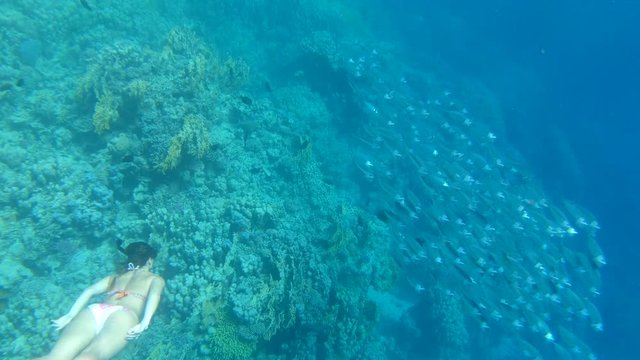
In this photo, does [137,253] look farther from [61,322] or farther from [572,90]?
[572,90]

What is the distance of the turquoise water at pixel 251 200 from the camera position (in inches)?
292

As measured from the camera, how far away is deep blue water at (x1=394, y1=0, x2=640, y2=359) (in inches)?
1151

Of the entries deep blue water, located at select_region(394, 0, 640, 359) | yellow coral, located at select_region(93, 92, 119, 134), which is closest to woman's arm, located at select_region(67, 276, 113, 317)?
yellow coral, located at select_region(93, 92, 119, 134)

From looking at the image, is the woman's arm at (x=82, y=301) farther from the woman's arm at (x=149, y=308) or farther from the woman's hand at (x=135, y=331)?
the woman's hand at (x=135, y=331)

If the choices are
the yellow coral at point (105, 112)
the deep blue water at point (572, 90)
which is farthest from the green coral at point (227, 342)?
the deep blue water at point (572, 90)

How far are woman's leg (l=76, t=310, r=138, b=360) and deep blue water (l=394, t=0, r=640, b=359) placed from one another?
95.2ft

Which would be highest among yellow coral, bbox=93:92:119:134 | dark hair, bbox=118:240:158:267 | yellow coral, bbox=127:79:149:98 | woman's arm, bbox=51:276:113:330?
yellow coral, bbox=127:79:149:98

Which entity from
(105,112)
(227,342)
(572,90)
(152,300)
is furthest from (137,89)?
(572,90)

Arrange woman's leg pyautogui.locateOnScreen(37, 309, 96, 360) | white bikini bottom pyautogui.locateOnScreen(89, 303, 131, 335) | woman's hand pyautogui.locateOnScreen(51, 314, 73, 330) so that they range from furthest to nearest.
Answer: woman's hand pyautogui.locateOnScreen(51, 314, 73, 330) < white bikini bottom pyautogui.locateOnScreen(89, 303, 131, 335) < woman's leg pyautogui.locateOnScreen(37, 309, 96, 360)

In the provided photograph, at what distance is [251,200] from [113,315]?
391cm

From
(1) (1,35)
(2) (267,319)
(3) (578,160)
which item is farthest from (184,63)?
(3) (578,160)

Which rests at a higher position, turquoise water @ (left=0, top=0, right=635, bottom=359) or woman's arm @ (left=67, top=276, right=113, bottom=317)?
turquoise water @ (left=0, top=0, right=635, bottom=359)

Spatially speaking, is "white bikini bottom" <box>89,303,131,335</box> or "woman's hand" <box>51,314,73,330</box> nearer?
"white bikini bottom" <box>89,303,131,335</box>

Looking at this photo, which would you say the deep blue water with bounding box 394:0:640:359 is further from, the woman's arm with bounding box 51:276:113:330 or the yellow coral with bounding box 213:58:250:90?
the woman's arm with bounding box 51:276:113:330
